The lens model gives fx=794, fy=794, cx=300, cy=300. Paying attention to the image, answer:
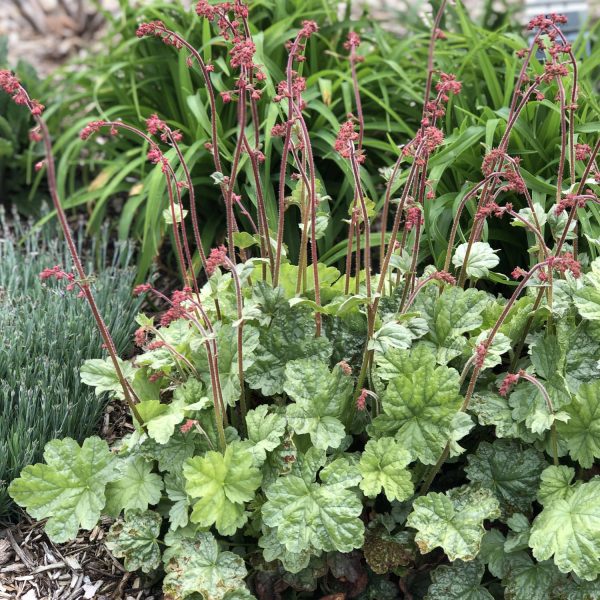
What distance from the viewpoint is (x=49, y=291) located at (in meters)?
2.89

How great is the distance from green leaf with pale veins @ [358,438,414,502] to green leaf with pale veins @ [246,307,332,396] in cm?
34

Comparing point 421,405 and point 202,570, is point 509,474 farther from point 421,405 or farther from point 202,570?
point 202,570

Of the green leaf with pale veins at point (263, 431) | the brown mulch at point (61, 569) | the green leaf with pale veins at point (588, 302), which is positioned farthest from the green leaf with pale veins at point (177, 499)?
the green leaf with pale veins at point (588, 302)

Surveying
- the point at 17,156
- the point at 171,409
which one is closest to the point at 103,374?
the point at 171,409

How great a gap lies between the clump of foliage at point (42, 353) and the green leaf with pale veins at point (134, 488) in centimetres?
32

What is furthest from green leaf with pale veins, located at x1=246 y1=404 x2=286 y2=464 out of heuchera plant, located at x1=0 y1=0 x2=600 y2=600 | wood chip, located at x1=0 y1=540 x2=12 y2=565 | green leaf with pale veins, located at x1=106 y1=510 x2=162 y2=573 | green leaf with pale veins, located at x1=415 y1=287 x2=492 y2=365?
wood chip, located at x1=0 y1=540 x2=12 y2=565

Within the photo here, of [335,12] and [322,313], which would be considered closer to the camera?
[322,313]

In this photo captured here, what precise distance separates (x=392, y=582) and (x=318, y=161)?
1.82 metres

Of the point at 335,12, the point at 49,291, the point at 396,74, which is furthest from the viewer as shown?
the point at 335,12

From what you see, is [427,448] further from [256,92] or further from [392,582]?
[256,92]

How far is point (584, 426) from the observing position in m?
2.17

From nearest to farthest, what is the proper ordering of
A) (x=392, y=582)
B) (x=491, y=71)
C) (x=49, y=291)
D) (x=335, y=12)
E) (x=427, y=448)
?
(x=427, y=448), (x=392, y=582), (x=49, y=291), (x=491, y=71), (x=335, y=12)

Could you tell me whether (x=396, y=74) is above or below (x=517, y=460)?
above

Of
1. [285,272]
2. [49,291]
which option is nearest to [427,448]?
[285,272]
